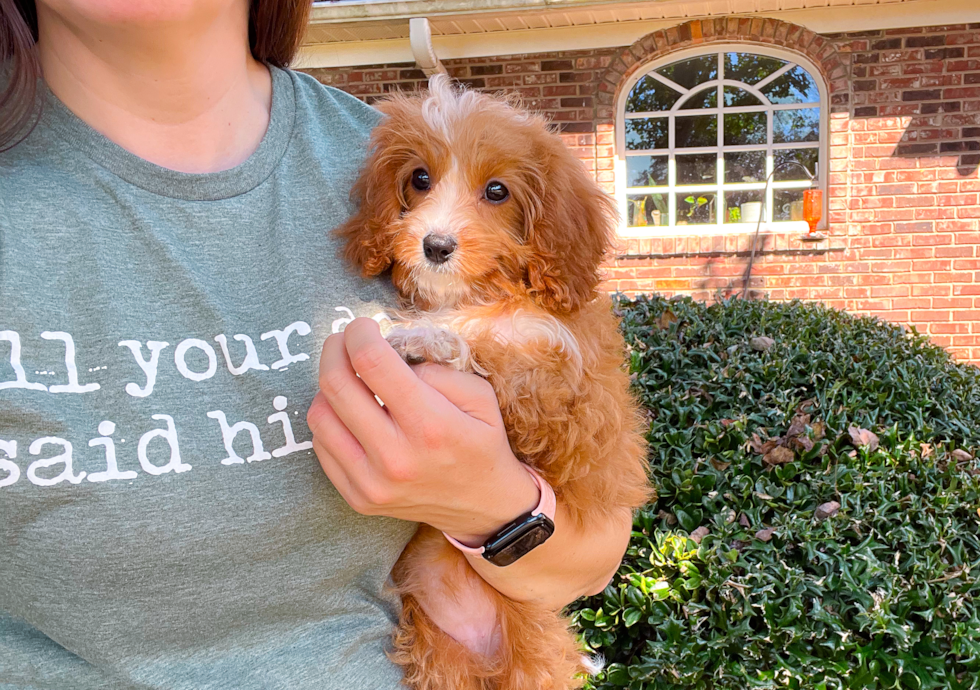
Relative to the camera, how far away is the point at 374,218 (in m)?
1.76

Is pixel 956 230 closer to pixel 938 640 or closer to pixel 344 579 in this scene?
pixel 938 640

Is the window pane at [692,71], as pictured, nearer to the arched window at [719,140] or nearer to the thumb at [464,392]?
the arched window at [719,140]

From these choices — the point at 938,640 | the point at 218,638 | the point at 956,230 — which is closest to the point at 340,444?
the point at 218,638

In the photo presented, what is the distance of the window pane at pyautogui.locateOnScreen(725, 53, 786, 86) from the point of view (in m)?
9.59

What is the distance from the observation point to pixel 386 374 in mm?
1330

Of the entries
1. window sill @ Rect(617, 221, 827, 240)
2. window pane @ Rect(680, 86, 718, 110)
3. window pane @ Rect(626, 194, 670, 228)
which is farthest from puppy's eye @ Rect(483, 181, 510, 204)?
window pane @ Rect(680, 86, 718, 110)

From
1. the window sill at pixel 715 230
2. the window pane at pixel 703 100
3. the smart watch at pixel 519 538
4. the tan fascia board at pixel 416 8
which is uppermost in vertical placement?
the tan fascia board at pixel 416 8

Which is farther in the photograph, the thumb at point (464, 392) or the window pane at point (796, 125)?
the window pane at point (796, 125)

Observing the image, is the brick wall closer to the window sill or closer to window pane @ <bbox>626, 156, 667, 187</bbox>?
the window sill

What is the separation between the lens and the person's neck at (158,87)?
1.51 metres

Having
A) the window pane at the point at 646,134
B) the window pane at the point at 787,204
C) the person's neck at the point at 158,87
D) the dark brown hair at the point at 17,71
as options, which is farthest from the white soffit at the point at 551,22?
the dark brown hair at the point at 17,71

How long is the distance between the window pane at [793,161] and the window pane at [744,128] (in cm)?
32

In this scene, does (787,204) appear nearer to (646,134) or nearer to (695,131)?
(695,131)

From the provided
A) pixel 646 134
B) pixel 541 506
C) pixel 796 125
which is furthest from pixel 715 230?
pixel 541 506
